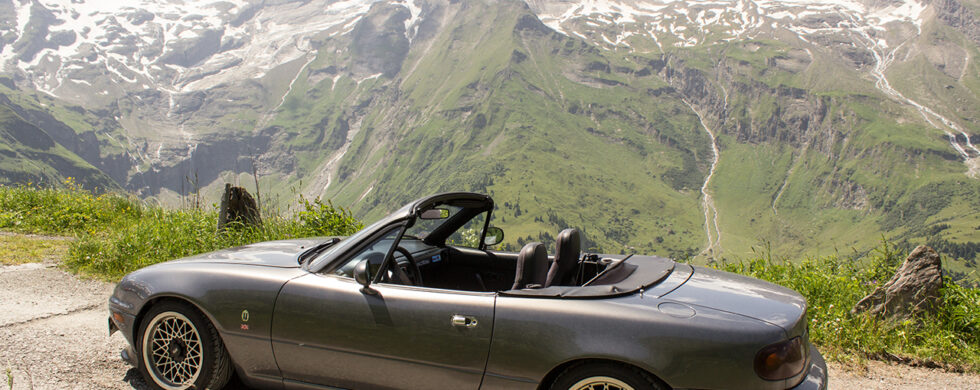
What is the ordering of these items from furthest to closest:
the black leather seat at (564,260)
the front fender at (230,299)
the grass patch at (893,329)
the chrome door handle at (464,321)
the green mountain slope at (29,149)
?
1. the green mountain slope at (29,149)
2. the grass patch at (893,329)
3. the black leather seat at (564,260)
4. the front fender at (230,299)
5. the chrome door handle at (464,321)

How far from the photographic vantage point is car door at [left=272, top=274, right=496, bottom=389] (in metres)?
3.17

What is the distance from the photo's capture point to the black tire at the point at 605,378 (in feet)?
9.34

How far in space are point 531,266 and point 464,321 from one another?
0.81m

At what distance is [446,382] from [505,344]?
421 mm

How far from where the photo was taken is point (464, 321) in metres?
3.15

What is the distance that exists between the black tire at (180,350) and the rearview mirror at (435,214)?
1.53 metres

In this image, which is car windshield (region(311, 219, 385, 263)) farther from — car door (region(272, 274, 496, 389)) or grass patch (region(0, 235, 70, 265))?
grass patch (region(0, 235, 70, 265))

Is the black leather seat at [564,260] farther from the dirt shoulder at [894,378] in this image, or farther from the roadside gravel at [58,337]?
the roadside gravel at [58,337]

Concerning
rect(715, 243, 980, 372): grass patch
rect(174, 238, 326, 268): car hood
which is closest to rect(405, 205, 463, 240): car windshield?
rect(174, 238, 326, 268): car hood

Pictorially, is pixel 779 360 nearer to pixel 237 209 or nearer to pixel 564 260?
pixel 564 260

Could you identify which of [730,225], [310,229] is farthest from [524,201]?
[310,229]

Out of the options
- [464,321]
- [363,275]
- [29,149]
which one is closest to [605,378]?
[464,321]

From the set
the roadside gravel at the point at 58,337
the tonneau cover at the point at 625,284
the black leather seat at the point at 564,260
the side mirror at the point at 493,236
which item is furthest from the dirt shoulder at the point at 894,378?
the roadside gravel at the point at 58,337

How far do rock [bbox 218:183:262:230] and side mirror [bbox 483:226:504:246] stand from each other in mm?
4353
